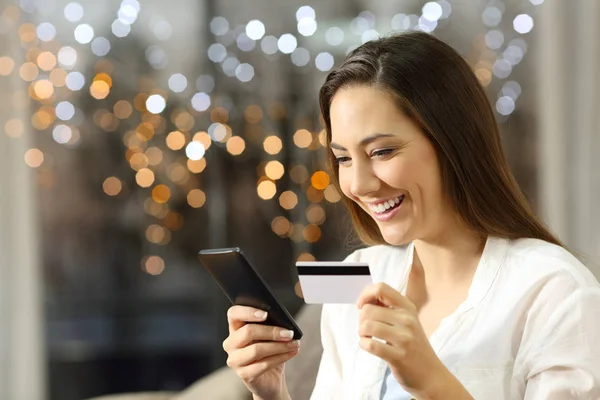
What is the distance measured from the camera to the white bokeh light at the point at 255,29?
415 cm

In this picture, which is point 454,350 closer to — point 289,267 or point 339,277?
point 339,277

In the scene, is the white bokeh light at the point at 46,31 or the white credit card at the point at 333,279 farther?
the white bokeh light at the point at 46,31

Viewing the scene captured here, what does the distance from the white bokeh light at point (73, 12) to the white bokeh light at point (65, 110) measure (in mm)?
425

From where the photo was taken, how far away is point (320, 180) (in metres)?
4.09

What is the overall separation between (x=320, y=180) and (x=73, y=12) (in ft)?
4.92

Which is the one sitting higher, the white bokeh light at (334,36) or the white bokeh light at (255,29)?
the white bokeh light at (255,29)

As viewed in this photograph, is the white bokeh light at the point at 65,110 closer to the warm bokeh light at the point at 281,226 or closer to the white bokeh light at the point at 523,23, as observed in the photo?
the warm bokeh light at the point at 281,226

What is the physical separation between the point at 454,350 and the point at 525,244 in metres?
0.25

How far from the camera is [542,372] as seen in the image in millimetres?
1400

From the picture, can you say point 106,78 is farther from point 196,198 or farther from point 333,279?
point 333,279

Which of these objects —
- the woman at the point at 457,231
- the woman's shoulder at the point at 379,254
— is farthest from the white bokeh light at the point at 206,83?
the woman at the point at 457,231

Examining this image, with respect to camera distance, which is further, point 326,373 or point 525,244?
point 326,373

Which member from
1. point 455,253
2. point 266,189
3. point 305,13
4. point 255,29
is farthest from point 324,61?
point 455,253

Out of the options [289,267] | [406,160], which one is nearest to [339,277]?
[406,160]
